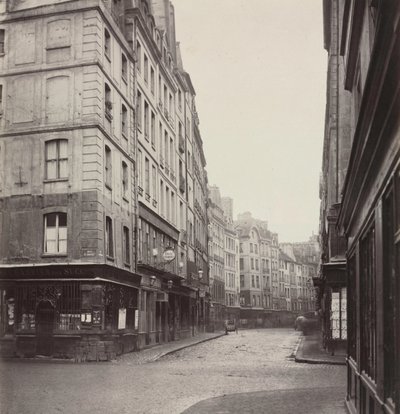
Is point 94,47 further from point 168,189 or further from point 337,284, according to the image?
point 168,189

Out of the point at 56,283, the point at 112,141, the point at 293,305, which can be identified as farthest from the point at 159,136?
the point at 293,305

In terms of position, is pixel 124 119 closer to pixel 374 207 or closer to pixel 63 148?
pixel 63 148

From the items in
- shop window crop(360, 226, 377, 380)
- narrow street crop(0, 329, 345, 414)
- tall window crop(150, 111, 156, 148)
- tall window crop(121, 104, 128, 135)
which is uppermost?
tall window crop(150, 111, 156, 148)

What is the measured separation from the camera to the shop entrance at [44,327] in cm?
2453

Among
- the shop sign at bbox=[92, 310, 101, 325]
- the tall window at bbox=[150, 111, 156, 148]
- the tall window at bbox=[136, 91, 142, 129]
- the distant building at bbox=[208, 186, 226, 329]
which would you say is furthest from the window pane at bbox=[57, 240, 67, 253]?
the distant building at bbox=[208, 186, 226, 329]

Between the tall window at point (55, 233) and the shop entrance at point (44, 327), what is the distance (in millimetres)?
2063

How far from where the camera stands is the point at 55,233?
25.5 meters

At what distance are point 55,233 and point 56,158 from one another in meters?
2.95

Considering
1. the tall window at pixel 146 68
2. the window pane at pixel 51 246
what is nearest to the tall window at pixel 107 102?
the window pane at pixel 51 246

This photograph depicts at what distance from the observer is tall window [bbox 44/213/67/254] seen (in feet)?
83.4

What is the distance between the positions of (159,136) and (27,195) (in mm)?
13901

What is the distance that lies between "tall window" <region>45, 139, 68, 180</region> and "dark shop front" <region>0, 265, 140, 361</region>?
3744 millimetres

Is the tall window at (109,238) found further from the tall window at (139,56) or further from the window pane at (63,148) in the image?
the tall window at (139,56)

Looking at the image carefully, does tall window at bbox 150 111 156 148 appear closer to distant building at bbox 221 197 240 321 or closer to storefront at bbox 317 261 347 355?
storefront at bbox 317 261 347 355
